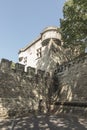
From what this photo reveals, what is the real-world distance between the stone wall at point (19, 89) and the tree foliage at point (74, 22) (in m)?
4.51

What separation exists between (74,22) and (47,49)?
8039mm

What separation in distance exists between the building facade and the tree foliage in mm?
5730

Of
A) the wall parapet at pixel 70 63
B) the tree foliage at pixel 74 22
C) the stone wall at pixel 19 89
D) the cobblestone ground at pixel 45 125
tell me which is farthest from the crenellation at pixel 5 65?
the tree foliage at pixel 74 22

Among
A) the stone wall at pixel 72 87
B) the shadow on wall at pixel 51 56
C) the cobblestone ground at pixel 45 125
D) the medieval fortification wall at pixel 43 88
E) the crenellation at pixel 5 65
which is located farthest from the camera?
the shadow on wall at pixel 51 56

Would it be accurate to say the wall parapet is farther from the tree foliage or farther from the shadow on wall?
the shadow on wall

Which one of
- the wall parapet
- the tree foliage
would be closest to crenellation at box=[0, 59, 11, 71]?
the wall parapet

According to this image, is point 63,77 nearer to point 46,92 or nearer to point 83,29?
point 46,92

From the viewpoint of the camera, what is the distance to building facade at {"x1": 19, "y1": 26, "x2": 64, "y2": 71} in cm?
2500

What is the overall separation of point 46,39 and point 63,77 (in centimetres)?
773

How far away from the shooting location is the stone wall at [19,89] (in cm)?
1608

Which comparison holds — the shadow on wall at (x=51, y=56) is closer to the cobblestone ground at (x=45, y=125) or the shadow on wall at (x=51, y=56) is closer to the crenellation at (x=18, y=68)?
the crenellation at (x=18, y=68)

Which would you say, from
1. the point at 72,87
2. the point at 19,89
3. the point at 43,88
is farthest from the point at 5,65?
the point at 72,87

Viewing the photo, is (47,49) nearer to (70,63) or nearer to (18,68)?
(70,63)

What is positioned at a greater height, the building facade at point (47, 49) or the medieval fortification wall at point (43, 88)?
the building facade at point (47, 49)
